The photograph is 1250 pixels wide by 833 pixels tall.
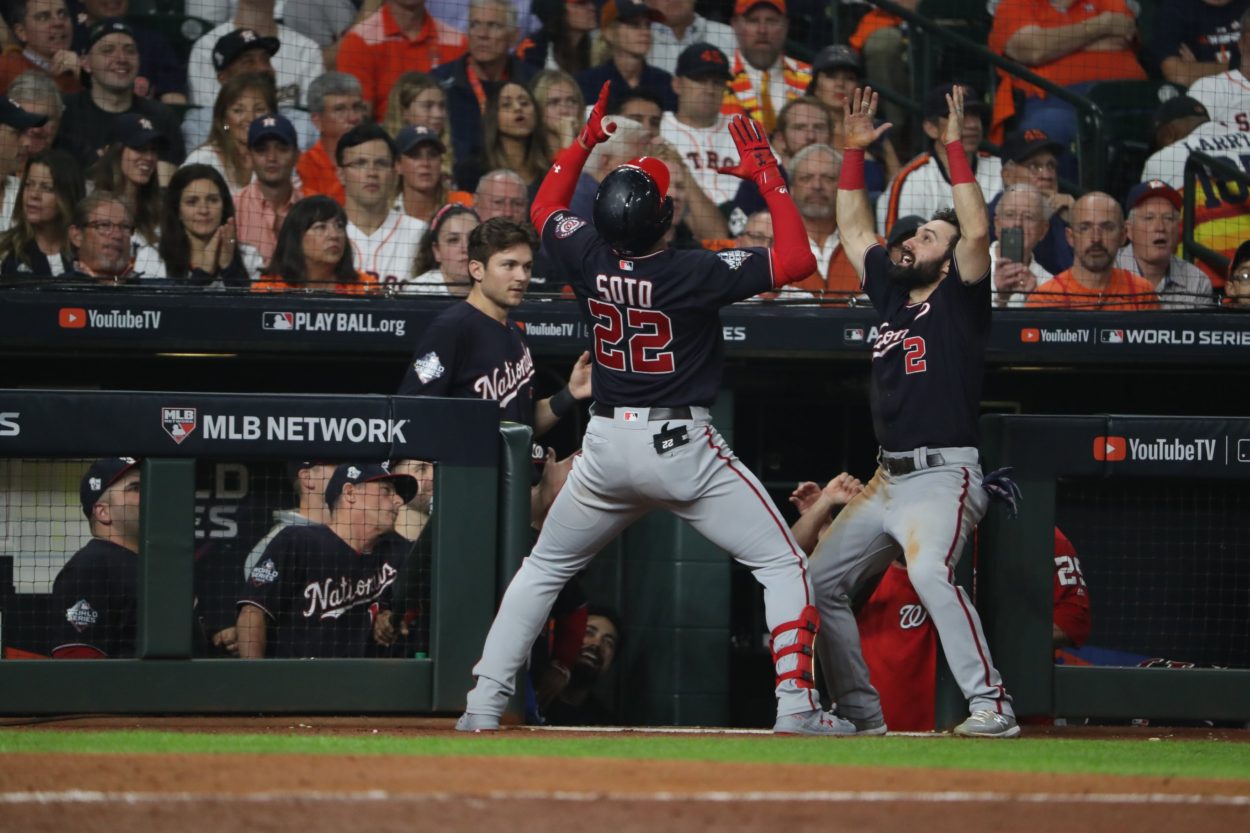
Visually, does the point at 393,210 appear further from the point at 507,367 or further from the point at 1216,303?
the point at 1216,303

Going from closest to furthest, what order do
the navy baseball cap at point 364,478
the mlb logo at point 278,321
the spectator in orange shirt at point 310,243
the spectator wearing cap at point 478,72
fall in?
the navy baseball cap at point 364,478
the mlb logo at point 278,321
the spectator in orange shirt at point 310,243
the spectator wearing cap at point 478,72

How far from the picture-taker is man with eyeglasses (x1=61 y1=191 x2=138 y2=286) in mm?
6539

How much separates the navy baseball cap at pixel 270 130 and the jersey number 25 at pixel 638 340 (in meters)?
3.01

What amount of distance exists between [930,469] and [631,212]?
1.14m

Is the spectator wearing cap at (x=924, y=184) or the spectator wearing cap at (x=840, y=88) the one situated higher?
the spectator wearing cap at (x=840, y=88)

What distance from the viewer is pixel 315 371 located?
6750 mm

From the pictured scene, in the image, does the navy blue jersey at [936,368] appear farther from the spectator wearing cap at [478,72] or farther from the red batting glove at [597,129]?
the spectator wearing cap at [478,72]

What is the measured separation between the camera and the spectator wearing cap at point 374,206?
7.05 metres

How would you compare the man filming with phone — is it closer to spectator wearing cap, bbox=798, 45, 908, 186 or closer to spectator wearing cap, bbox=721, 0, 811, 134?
spectator wearing cap, bbox=798, 45, 908, 186

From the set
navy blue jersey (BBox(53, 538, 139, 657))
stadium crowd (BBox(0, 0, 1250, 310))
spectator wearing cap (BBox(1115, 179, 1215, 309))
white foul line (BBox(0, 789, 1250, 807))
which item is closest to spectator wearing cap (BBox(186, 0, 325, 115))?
stadium crowd (BBox(0, 0, 1250, 310))

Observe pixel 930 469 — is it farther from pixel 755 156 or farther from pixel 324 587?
pixel 324 587

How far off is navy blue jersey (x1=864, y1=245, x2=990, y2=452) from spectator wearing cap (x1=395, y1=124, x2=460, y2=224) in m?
2.94

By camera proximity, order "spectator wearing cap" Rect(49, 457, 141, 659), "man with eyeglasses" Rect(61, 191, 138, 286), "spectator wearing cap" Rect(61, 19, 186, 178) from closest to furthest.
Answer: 1. "spectator wearing cap" Rect(49, 457, 141, 659)
2. "man with eyeglasses" Rect(61, 191, 138, 286)
3. "spectator wearing cap" Rect(61, 19, 186, 178)

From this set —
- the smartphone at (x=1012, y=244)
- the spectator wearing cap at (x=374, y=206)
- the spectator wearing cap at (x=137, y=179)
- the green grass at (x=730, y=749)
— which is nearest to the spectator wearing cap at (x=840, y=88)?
the smartphone at (x=1012, y=244)
